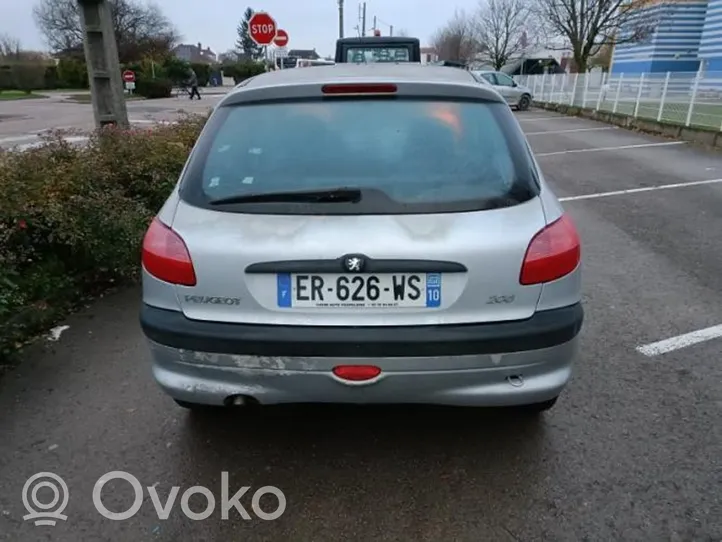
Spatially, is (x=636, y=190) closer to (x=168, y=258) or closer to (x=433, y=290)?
(x=433, y=290)

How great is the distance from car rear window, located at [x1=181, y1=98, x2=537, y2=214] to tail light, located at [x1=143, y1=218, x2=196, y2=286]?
0.19m

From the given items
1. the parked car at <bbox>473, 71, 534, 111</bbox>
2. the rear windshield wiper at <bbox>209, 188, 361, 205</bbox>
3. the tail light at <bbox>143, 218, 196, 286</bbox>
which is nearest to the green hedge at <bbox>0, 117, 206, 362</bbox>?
the tail light at <bbox>143, 218, 196, 286</bbox>

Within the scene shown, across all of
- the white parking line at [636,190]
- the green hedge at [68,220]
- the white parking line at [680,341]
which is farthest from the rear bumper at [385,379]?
the white parking line at [636,190]

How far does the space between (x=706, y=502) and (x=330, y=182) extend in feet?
6.63

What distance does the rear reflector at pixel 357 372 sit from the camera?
234 cm

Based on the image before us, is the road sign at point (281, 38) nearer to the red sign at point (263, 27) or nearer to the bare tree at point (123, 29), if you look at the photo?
the red sign at point (263, 27)

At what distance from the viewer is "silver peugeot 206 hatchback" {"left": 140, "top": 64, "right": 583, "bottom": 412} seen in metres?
2.30

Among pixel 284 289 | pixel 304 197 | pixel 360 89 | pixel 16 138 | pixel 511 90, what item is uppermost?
pixel 360 89

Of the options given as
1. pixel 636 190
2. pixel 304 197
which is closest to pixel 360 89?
pixel 304 197

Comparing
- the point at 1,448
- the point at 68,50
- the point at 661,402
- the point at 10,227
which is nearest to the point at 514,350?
the point at 661,402

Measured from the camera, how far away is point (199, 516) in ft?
8.09

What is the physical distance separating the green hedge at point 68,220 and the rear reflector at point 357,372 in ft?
7.64

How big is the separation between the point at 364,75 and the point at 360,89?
0.24 meters

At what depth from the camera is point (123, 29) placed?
50.4m
